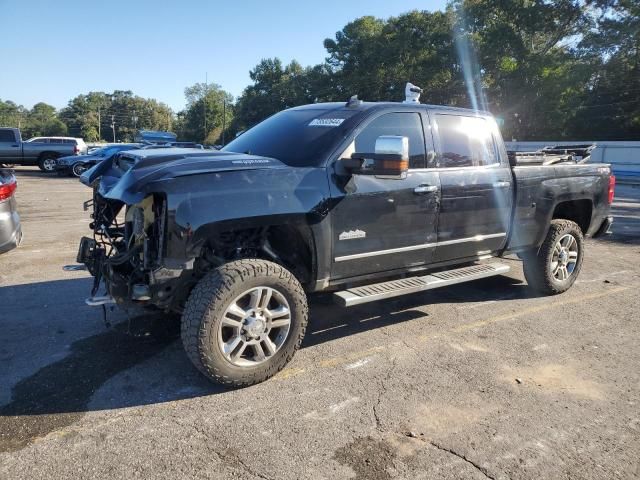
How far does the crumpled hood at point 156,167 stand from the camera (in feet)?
11.0

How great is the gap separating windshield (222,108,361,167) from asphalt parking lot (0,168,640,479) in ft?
5.14

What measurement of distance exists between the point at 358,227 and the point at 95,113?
137 m

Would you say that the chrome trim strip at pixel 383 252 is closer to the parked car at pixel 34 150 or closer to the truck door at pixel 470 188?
the truck door at pixel 470 188

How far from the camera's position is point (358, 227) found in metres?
4.01

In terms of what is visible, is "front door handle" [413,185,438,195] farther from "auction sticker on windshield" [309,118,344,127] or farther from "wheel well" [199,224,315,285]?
"wheel well" [199,224,315,285]

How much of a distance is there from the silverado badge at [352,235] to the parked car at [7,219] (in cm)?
305

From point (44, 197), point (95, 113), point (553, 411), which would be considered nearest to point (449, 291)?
point (553, 411)

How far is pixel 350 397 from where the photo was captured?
11.3ft

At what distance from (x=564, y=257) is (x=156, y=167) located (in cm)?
454

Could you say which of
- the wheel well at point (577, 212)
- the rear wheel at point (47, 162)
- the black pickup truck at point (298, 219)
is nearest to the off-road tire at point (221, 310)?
the black pickup truck at point (298, 219)

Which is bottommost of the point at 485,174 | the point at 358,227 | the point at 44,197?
the point at 44,197

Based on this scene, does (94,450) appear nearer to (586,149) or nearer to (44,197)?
(586,149)

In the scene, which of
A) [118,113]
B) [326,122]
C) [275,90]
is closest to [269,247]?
[326,122]

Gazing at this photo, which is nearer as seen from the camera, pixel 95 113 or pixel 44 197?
pixel 44 197
